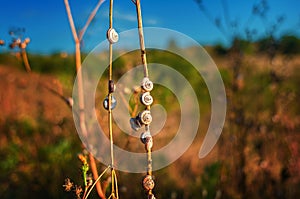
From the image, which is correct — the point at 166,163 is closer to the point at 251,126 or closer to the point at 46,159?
the point at 251,126

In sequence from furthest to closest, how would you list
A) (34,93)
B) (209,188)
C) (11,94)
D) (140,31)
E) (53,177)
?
(34,93) < (11,94) < (53,177) < (209,188) < (140,31)

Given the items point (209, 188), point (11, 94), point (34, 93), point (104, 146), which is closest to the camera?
point (104, 146)

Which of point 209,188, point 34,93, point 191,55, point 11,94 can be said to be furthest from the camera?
point 191,55

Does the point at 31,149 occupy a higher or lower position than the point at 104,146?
higher

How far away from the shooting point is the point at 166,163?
96.5 inches

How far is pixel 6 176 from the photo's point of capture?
2178 mm

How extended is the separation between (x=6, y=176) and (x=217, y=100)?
122 centimetres

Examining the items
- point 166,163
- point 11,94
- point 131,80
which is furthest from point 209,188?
point 11,94

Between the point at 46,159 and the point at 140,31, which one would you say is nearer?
the point at 140,31

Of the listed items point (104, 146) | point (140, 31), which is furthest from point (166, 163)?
point (140, 31)

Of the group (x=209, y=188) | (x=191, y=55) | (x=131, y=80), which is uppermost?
(x=191, y=55)

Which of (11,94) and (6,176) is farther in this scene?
(11,94)

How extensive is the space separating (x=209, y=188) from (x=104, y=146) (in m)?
0.62

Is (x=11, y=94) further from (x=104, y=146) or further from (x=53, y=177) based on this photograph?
(x=104, y=146)
